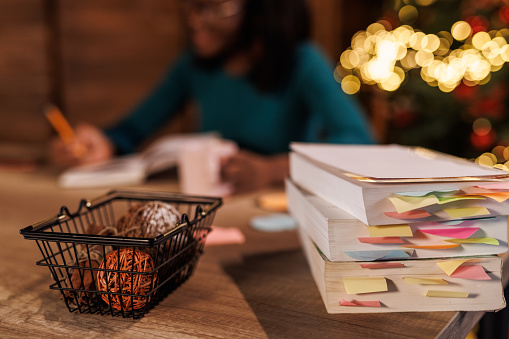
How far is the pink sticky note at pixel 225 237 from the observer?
75 cm

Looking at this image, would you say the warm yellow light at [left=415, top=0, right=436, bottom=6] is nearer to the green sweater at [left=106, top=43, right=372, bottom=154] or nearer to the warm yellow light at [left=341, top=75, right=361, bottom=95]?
the warm yellow light at [left=341, top=75, right=361, bottom=95]

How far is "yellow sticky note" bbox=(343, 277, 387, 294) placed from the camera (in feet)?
1.55

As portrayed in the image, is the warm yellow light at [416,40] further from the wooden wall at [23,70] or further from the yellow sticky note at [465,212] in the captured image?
the yellow sticky note at [465,212]

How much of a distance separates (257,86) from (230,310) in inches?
47.5

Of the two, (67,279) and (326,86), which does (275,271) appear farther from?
(326,86)

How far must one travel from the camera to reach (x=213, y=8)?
1.40 meters

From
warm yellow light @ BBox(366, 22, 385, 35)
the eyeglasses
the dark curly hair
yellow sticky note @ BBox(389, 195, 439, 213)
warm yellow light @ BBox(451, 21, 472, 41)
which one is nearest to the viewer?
yellow sticky note @ BBox(389, 195, 439, 213)

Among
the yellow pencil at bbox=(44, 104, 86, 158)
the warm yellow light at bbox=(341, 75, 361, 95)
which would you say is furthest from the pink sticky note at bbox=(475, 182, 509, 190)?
the warm yellow light at bbox=(341, 75, 361, 95)

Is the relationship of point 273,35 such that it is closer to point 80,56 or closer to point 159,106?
point 159,106

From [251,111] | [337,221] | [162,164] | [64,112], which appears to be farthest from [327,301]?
[64,112]

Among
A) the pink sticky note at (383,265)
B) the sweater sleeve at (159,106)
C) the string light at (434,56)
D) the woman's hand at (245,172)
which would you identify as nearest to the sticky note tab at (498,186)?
the pink sticky note at (383,265)

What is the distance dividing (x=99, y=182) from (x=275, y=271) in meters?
0.70

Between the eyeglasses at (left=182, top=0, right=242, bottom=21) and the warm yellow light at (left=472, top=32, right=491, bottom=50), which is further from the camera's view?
the warm yellow light at (left=472, top=32, right=491, bottom=50)

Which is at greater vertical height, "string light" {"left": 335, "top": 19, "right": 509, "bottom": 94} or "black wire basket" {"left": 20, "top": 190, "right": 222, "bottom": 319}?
"string light" {"left": 335, "top": 19, "right": 509, "bottom": 94}
